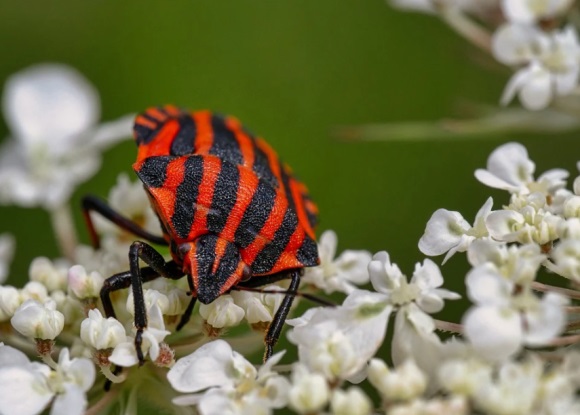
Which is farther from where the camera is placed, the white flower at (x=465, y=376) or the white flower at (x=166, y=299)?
the white flower at (x=166, y=299)

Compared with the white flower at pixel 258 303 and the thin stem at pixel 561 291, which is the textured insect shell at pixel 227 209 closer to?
the white flower at pixel 258 303

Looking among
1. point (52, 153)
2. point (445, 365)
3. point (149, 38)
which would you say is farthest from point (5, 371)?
point (149, 38)

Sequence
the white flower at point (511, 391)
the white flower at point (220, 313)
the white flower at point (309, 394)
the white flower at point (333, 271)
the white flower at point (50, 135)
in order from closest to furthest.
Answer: the white flower at point (511, 391) → the white flower at point (309, 394) → the white flower at point (220, 313) → the white flower at point (333, 271) → the white flower at point (50, 135)

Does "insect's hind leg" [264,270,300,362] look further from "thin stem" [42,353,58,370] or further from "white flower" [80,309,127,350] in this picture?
"thin stem" [42,353,58,370]

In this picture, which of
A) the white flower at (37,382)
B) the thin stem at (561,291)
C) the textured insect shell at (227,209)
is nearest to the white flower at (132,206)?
the textured insect shell at (227,209)

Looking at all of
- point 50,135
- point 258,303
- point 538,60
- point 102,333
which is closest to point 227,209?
point 258,303

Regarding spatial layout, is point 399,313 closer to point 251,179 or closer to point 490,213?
point 490,213
